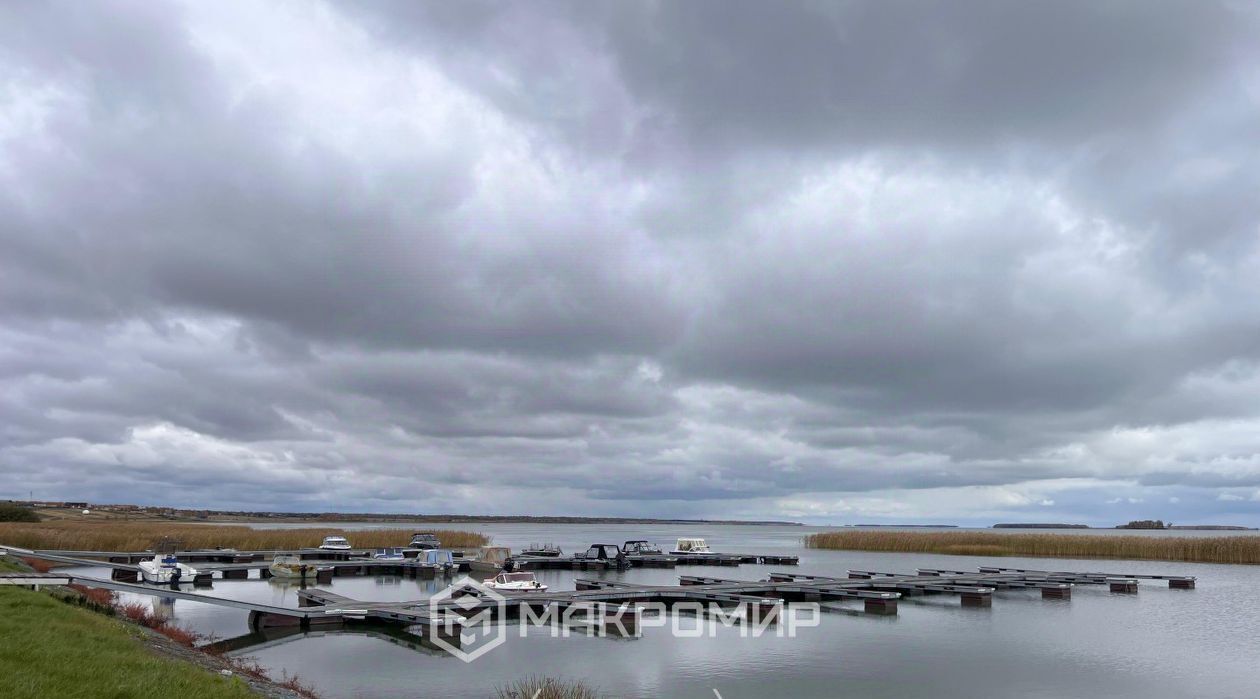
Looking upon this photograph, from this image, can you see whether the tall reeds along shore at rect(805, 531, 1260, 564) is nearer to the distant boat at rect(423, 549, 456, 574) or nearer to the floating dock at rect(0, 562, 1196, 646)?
the floating dock at rect(0, 562, 1196, 646)

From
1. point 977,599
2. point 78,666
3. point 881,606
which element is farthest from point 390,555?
point 78,666

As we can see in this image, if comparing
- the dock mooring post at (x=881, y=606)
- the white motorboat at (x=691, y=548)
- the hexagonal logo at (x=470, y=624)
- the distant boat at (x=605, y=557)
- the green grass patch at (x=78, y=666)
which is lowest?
the white motorboat at (x=691, y=548)

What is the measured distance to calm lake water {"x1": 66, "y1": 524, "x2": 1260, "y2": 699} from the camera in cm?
2450

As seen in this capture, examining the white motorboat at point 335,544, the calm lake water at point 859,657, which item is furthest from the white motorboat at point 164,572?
the white motorboat at point 335,544

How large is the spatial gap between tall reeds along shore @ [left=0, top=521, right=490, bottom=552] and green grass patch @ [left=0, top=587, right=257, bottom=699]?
5379 cm

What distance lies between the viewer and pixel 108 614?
25.2 metres

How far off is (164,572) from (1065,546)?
77.1m

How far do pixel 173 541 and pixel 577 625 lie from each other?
4683 centimetres

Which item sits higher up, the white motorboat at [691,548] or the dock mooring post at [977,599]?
the dock mooring post at [977,599]

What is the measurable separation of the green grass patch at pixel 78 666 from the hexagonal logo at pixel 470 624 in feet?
40.9

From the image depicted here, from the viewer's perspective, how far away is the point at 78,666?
1348 centimetres

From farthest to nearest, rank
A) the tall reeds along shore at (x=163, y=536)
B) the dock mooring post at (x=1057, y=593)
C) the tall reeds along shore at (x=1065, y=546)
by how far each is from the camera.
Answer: the tall reeds along shore at (x=1065, y=546) → the tall reeds along shore at (x=163, y=536) → the dock mooring post at (x=1057, y=593)

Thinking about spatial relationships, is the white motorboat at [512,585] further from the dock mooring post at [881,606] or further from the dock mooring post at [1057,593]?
the dock mooring post at [1057,593]

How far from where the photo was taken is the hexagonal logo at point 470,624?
29531 mm
